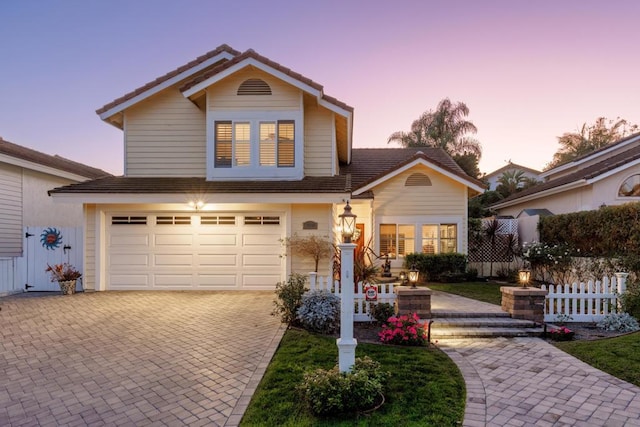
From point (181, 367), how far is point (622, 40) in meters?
16.5

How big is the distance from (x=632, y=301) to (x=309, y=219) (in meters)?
7.77

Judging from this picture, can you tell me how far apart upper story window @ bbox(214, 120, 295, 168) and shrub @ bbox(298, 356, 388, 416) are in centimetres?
753

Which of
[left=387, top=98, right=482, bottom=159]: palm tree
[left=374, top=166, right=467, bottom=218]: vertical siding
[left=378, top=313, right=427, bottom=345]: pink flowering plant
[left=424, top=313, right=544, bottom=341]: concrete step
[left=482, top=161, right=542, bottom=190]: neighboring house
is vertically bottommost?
[left=424, top=313, right=544, bottom=341]: concrete step

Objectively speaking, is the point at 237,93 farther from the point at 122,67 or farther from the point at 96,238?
the point at 122,67

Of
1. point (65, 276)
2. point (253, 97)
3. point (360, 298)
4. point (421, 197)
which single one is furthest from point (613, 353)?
point (65, 276)

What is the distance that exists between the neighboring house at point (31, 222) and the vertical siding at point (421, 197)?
10.9 meters

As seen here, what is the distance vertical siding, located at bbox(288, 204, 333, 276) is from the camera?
9.92 meters

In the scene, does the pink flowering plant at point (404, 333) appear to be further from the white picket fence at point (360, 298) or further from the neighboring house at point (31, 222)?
the neighboring house at point (31, 222)

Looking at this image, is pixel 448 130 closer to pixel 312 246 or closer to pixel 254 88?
pixel 254 88

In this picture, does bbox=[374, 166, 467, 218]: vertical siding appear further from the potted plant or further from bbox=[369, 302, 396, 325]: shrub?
the potted plant

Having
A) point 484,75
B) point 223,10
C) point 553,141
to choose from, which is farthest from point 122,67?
point 553,141

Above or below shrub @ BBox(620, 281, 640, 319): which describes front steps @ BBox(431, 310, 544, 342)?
below

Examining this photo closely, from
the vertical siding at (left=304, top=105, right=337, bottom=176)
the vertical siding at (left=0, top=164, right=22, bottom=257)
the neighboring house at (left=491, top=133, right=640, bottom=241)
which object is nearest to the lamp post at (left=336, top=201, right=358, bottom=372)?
the vertical siding at (left=304, top=105, right=337, bottom=176)

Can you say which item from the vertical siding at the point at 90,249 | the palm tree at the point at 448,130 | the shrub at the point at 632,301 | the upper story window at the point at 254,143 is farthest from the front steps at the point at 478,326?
the palm tree at the point at 448,130
